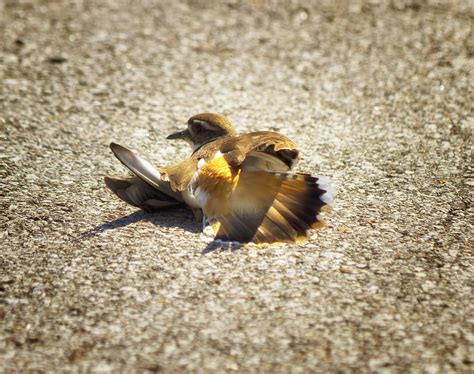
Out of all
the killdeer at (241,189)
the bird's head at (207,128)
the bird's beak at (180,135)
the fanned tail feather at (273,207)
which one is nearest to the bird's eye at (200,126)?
the bird's head at (207,128)

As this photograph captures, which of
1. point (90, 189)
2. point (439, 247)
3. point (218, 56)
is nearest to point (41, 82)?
point (218, 56)

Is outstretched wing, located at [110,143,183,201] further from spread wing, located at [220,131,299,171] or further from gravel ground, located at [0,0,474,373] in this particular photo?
spread wing, located at [220,131,299,171]

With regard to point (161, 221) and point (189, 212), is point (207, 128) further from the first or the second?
point (161, 221)

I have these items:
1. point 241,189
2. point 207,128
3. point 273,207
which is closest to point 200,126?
point 207,128

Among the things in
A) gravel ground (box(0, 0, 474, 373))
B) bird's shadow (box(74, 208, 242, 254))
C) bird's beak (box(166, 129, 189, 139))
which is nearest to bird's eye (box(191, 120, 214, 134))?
bird's beak (box(166, 129, 189, 139))

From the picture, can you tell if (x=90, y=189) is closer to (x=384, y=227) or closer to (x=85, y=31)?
(x=384, y=227)
